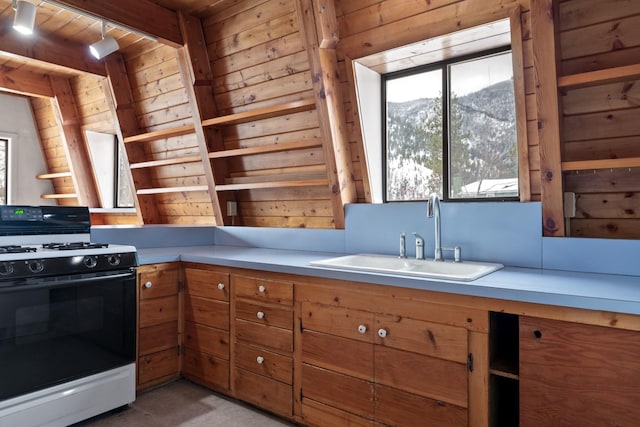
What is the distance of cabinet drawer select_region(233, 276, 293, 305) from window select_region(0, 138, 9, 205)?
13.6ft

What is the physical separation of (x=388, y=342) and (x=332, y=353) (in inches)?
12.7

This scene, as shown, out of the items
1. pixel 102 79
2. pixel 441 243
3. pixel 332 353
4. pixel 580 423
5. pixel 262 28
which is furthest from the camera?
pixel 102 79

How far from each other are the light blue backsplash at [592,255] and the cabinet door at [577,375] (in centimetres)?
58

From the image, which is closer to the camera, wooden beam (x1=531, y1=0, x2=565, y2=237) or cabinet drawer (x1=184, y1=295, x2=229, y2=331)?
wooden beam (x1=531, y1=0, x2=565, y2=237)

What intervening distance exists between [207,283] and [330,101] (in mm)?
1357

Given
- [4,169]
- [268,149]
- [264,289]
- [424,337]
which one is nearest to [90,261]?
[264,289]

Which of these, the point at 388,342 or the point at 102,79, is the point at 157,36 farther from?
the point at 388,342

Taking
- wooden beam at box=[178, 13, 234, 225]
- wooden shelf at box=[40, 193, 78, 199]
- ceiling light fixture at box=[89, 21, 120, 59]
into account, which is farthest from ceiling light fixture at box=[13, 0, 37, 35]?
wooden shelf at box=[40, 193, 78, 199]

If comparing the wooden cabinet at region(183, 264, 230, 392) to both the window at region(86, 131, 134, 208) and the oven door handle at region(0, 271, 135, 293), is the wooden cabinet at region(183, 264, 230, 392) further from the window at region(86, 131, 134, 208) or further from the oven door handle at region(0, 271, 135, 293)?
the window at region(86, 131, 134, 208)

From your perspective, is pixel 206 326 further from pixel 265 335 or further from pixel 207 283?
pixel 265 335

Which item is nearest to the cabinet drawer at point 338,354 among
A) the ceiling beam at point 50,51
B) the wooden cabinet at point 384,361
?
the wooden cabinet at point 384,361

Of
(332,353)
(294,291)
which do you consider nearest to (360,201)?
(294,291)

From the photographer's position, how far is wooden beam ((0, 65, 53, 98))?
162 inches

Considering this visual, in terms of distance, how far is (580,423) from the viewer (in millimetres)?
1380
